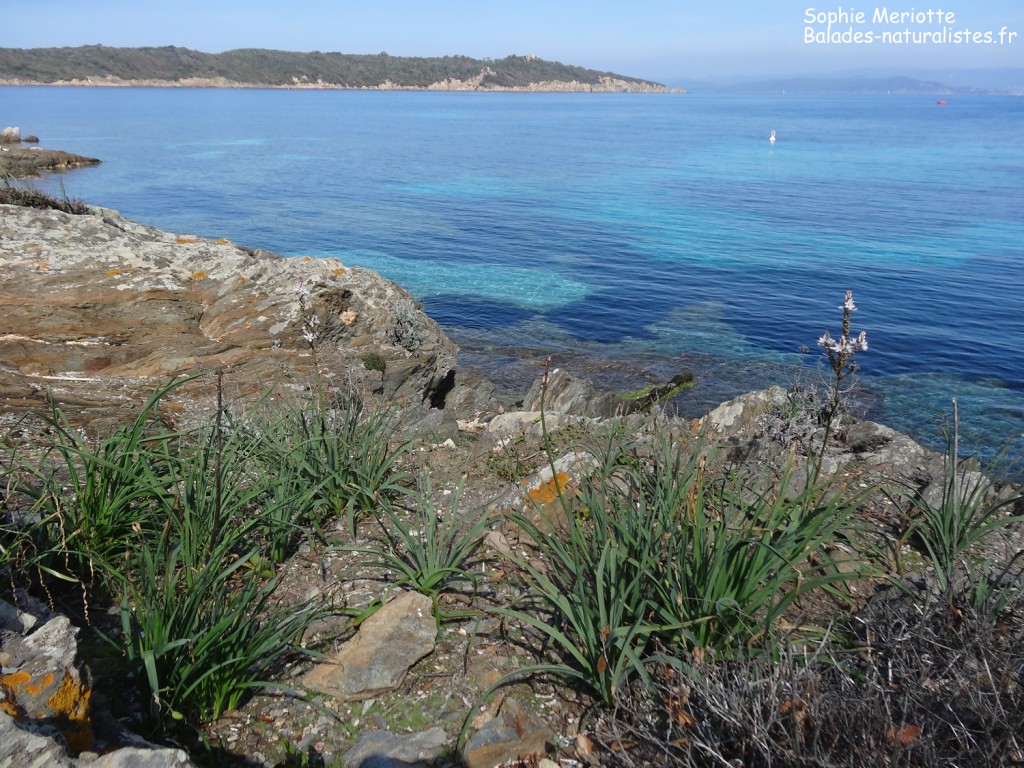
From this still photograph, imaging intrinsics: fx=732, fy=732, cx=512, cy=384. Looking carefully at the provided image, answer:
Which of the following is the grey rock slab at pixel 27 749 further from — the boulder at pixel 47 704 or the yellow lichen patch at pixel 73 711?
the yellow lichen patch at pixel 73 711

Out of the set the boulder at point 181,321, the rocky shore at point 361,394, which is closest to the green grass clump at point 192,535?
the rocky shore at point 361,394

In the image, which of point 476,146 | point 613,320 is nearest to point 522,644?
point 613,320

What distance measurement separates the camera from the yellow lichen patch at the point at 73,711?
2.68 m

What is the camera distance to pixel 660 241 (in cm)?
3167

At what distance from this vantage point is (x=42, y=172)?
45.4 m

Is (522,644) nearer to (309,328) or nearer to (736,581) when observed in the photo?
(736,581)

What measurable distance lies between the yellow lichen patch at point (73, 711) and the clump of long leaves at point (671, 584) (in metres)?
1.83

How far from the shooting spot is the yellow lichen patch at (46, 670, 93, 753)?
2.68 metres

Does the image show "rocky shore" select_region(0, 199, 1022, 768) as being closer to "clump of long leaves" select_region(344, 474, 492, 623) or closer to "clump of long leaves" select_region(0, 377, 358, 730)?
"clump of long leaves" select_region(344, 474, 492, 623)

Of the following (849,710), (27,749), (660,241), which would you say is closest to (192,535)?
(27,749)

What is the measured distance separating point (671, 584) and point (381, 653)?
159cm

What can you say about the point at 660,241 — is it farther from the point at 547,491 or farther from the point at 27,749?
the point at 27,749

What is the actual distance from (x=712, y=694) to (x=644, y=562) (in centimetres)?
82

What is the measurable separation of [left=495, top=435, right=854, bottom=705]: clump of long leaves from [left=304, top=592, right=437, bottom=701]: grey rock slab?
62cm
